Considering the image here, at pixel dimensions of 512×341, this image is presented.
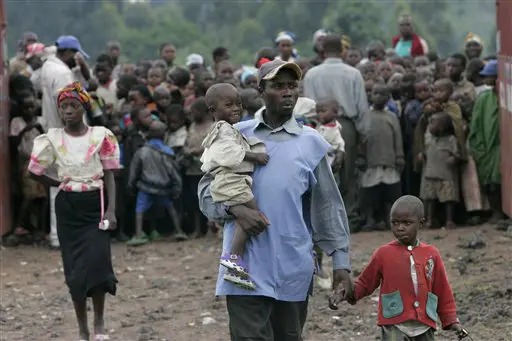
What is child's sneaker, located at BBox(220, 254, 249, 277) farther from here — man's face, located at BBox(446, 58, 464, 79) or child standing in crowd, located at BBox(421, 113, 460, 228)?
man's face, located at BBox(446, 58, 464, 79)

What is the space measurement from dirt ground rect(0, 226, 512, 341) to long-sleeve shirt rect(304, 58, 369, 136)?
148 centimetres

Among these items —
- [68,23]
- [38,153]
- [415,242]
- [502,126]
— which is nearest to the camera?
[415,242]

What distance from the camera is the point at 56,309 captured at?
34.5ft

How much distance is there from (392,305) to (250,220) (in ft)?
3.55

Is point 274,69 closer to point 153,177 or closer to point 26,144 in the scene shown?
point 153,177

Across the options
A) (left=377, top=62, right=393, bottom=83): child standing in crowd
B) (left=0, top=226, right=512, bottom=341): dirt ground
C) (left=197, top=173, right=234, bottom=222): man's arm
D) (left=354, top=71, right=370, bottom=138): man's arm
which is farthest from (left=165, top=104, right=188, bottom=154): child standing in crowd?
(left=197, top=173, right=234, bottom=222): man's arm

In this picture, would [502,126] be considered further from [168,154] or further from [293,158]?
[293,158]

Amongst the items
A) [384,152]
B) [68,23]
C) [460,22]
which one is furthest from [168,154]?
[460,22]

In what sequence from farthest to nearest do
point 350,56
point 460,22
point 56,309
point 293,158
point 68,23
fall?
point 460,22
point 68,23
point 350,56
point 56,309
point 293,158

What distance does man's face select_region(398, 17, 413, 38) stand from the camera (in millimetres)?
18094

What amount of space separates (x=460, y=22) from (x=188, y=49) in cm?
2482

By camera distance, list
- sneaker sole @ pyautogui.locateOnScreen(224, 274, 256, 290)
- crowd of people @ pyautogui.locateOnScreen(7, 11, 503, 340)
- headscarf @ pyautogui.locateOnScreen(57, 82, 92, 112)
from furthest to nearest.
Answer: crowd of people @ pyautogui.locateOnScreen(7, 11, 503, 340) → headscarf @ pyautogui.locateOnScreen(57, 82, 92, 112) → sneaker sole @ pyautogui.locateOnScreen(224, 274, 256, 290)

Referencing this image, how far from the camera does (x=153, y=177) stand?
13680mm

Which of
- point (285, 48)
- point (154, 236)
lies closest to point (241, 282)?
point (154, 236)
